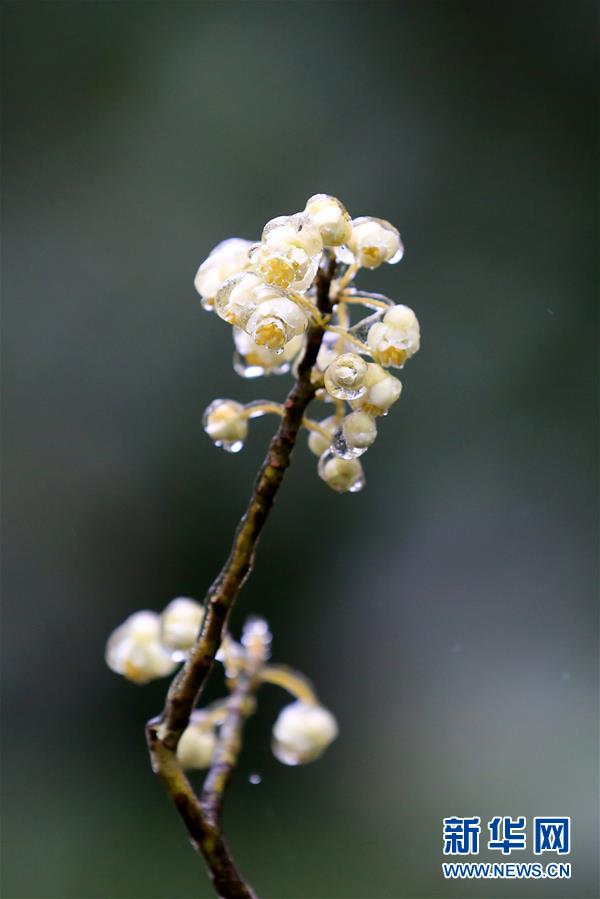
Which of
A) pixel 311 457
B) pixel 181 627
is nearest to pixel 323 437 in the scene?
pixel 181 627

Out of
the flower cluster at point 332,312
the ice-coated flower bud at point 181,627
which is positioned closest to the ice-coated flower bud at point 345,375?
the flower cluster at point 332,312

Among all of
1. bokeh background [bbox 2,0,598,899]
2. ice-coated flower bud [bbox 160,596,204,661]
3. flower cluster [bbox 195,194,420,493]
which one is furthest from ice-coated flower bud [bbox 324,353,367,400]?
bokeh background [bbox 2,0,598,899]

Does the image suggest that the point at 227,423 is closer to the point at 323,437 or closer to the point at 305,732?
the point at 323,437

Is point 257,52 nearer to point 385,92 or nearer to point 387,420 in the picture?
point 385,92

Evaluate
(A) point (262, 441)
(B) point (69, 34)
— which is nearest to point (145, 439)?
(A) point (262, 441)

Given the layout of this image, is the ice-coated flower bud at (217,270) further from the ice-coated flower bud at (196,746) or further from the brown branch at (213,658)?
the ice-coated flower bud at (196,746)
